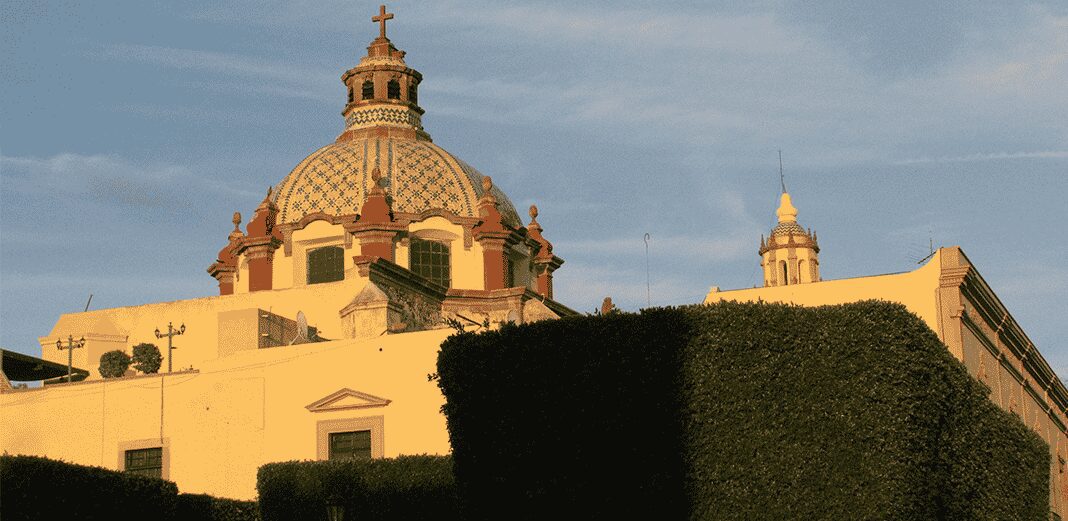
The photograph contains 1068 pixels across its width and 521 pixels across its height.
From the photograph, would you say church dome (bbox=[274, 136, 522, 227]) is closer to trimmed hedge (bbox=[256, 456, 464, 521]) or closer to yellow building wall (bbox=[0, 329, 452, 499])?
yellow building wall (bbox=[0, 329, 452, 499])

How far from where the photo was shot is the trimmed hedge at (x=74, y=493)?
31.4 m

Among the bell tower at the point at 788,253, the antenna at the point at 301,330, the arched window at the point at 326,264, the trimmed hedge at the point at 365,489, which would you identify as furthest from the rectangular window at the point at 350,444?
the bell tower at the point at 788,253

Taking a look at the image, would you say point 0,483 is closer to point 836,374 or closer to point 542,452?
point 542,452

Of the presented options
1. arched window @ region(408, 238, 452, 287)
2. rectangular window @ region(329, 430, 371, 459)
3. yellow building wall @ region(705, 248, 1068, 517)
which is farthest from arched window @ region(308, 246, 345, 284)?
rectangular window @ region(329, 430, 371, 459)

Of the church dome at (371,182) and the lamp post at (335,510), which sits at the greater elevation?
the church dome at (371,182)

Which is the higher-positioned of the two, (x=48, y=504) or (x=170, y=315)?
(x=170, y=315)

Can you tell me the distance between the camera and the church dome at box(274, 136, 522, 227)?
195 feet

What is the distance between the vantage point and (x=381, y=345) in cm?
4203

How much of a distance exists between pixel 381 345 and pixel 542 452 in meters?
11.7

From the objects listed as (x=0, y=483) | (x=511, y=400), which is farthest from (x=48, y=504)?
(x=511, y=400)

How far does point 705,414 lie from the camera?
2972 centimetres

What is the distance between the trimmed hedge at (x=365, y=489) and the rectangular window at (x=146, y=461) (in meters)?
4.45

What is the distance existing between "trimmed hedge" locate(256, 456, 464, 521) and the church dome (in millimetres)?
20324

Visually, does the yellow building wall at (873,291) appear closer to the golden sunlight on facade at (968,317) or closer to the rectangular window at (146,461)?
the golden sunlight on facade at (968,317)
